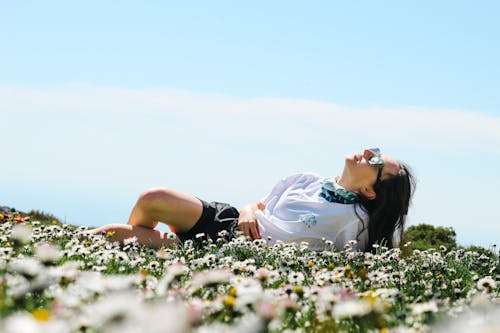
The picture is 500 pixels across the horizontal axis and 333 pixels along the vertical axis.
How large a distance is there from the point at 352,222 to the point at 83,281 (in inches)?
191

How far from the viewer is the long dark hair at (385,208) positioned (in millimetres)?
8023

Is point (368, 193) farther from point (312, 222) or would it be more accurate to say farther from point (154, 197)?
point (154, 197)

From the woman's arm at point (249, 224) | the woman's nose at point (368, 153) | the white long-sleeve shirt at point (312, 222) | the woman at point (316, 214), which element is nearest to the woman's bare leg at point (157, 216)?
the woman at point (316, 214)

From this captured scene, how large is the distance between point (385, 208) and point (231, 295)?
4.92 meters

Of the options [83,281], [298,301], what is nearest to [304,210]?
[298,301]

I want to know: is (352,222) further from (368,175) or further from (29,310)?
(29,310)

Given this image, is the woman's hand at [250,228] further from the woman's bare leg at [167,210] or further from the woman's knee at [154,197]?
the woman's knee at [154,197]

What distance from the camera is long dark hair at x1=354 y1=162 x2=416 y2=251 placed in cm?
802

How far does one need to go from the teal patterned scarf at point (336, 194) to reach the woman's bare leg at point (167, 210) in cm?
146

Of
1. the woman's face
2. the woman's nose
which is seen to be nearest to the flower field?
the woman's face

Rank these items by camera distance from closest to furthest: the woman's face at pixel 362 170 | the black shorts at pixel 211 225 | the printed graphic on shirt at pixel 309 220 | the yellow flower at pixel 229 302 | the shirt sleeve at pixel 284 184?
the yellow flower at pixel 229 302, the printed graphic on shirt at pixel 309 220, the woman's face at pixel 362 170, the black shorts at pixel 211 225, the shirt sleeve at pixel 284 184

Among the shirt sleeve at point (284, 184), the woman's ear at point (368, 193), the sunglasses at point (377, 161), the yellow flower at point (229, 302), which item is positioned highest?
the sunglasses at point (377, 161)

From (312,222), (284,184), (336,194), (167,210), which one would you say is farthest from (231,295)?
(284,184)

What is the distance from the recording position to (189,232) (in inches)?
323
